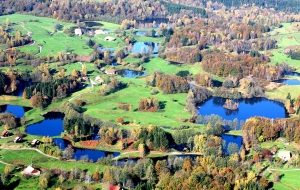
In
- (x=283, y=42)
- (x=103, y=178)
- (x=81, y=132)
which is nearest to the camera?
(x=103, y=178)

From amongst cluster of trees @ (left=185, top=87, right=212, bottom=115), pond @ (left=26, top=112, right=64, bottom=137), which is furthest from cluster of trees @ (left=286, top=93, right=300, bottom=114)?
pond @ (left=26, top=112, right=64, bottom=137)

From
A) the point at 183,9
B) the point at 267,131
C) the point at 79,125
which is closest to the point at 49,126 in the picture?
the point at 79,125

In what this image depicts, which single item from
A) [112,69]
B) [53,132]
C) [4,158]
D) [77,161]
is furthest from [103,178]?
[112,69]

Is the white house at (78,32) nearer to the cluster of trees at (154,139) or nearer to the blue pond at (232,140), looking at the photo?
the cluster of trees at (154,139)

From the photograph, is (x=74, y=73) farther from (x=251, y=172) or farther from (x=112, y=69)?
(x=251, y=172)

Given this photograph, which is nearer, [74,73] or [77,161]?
[77,161]

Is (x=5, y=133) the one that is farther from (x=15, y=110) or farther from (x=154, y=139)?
(x=154, y=139)

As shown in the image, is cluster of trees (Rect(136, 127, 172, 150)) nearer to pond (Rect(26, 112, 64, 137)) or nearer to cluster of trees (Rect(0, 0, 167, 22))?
pond (Rect(26, 112, 64, 137))
